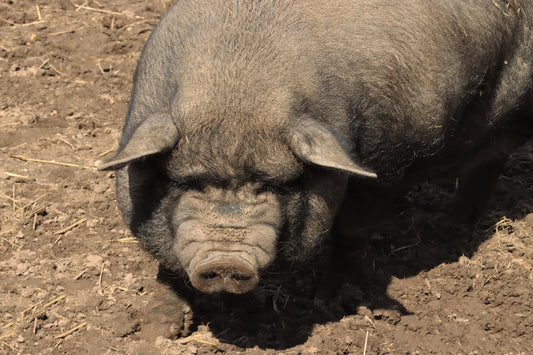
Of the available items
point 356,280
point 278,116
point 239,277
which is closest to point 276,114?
point 278,116

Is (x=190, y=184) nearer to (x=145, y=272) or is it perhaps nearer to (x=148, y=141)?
(x=148, y=141)

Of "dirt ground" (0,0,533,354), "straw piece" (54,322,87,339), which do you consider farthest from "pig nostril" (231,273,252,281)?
"straw piece" (54,322,87,339)

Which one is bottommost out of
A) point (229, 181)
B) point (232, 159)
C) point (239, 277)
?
point (239, 277)

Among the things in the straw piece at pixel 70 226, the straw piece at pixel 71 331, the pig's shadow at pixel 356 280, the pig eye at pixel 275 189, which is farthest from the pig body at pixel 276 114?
the straw piece at pixel 70 226

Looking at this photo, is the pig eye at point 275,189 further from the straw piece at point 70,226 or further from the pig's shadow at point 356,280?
the straw piece at point 70,226

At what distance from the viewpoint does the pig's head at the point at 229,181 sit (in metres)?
3.57

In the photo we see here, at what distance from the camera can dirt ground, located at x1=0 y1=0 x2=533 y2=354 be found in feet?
15.3

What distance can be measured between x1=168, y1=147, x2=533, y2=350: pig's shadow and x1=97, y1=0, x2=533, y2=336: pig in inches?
16.3

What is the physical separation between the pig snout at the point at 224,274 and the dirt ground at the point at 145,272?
0.97 metres

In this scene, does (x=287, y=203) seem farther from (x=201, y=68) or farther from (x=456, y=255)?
(x=456, y=255)

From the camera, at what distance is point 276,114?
3.67 meters

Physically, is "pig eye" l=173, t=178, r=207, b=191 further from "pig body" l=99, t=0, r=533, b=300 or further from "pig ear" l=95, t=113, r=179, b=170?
"pig ear" l=95, t=113, r=179, b=170

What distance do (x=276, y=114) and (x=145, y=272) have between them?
2033 mm

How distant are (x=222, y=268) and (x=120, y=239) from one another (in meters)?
1.99
